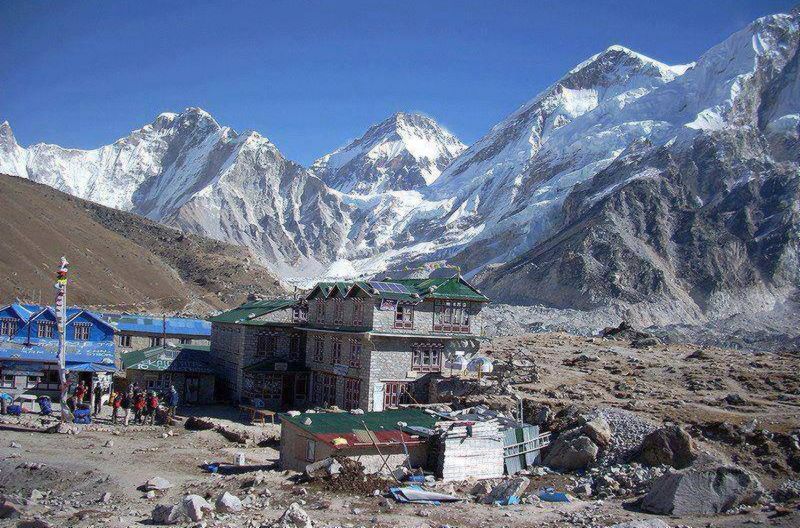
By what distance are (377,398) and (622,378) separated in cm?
1512

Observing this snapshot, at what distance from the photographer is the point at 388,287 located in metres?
Answer: 41.9

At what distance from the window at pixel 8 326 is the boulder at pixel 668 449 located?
33.8 metres

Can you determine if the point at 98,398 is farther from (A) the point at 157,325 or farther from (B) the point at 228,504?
(B) the point at 228,504

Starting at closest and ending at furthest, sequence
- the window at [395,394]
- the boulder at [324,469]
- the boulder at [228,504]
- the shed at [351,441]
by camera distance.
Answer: the boulder at [228,504] < the boulder at [324,469] < the shed at [351,441] < the window at [395,394]

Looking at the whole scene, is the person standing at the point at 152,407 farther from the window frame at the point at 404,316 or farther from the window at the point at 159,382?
the window frame at the point at 404,316

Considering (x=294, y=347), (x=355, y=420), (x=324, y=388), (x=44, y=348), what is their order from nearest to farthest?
(x=355, y=420) < (x=44, y=348) < (x=324, y=388) < (x=294, y=347)

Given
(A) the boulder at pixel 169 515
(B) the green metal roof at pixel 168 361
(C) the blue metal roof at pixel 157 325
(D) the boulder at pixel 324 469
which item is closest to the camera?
(A) the boulder at pixel 169 515

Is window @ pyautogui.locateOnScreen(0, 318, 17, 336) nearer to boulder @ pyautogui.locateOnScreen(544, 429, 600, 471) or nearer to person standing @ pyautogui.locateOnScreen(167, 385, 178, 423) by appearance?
person standing @ pyautogui.locateOnScreen(167, 385, 178, 423)

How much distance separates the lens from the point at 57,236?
106 m

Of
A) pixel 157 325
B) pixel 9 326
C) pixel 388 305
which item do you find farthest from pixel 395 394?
pixel 157 325

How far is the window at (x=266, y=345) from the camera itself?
47.0 meters

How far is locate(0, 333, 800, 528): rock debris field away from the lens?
75.4 ft

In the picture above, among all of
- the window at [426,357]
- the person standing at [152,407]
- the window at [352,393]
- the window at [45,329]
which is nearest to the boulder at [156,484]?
the person standing at [152,407]

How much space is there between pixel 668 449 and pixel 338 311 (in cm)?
2028
